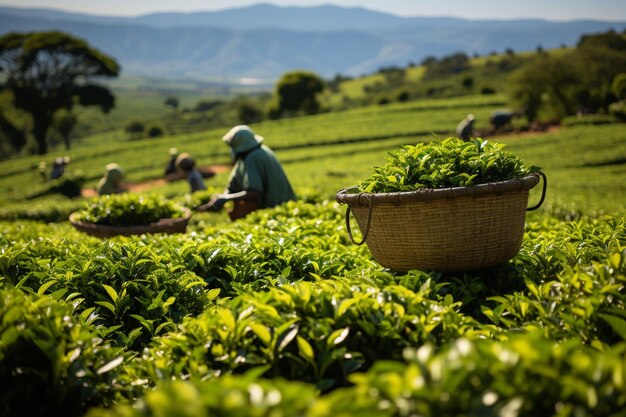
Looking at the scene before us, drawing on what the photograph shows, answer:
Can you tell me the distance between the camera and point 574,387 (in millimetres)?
1711

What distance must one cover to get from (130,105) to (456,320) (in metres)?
167

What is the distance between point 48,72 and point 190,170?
45.7m

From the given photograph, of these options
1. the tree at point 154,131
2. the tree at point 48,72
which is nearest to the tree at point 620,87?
the tree at point 48,72

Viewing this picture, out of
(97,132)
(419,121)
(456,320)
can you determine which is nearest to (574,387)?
A: (456,320)

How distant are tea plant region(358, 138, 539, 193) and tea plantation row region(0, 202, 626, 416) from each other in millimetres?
626

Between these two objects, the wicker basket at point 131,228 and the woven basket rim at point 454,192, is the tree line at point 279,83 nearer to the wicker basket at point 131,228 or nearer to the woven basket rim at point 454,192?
the wicker basket at point 131,228

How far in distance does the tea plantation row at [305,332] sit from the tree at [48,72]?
49019 mm

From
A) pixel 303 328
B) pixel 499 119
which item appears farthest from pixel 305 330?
pixel 499 119

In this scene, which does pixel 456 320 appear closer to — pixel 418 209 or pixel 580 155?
pixel 418 209

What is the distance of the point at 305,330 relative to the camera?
2736mm

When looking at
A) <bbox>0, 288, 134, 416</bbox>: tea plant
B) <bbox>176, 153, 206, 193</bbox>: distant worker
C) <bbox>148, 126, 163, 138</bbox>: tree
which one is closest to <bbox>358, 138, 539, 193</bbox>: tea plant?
<bbox>0, 288, 134, 416</bbox>: tea plant

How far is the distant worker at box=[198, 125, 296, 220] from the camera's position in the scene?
288 inches

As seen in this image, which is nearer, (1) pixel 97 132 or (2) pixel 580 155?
(2) pixel 580 155

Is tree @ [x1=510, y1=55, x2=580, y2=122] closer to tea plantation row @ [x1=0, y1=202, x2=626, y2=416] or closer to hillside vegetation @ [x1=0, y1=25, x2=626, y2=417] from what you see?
hillside vegetation @ [x1=0, y1=25, x2=626, y2=417]
